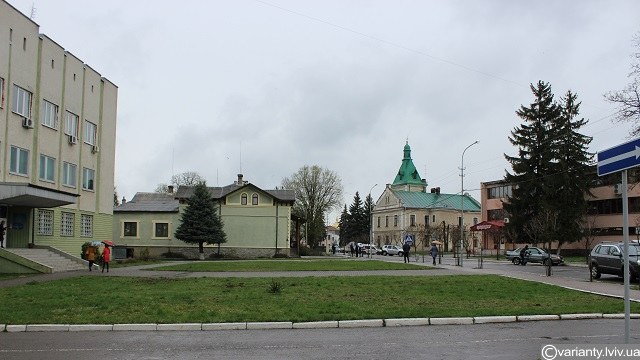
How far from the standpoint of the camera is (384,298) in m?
16.9

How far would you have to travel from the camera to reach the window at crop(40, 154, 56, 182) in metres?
34.3

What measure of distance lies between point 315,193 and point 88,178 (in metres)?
50.7

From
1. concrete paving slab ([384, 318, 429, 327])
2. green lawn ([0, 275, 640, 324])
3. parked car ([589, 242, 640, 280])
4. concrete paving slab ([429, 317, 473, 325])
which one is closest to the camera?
concrete paving slab ([384, 318, 429, 327])

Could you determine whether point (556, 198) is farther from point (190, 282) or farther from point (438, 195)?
point (438, 195)

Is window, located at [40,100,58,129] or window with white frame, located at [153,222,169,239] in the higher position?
window, located at [40,100,58,129]

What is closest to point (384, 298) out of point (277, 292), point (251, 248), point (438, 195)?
point (277, 292)

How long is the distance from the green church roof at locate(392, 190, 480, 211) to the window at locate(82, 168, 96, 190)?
79.2m

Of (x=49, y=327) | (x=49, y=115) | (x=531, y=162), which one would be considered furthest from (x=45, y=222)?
(x=531, y=162)

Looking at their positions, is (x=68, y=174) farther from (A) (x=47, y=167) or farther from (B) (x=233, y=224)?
(B) (x=233, y=224)

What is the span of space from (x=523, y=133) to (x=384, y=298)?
50.0 meters

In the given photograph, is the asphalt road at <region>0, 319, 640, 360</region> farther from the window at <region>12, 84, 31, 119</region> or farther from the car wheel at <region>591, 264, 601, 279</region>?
the window at <region>12, 84, 31, 119</region>

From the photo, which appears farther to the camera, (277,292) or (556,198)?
(556,198)

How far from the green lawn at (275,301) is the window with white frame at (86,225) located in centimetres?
1827

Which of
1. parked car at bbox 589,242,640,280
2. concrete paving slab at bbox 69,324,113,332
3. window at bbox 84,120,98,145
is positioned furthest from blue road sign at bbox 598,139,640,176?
window at bbox 84,120,98,145
